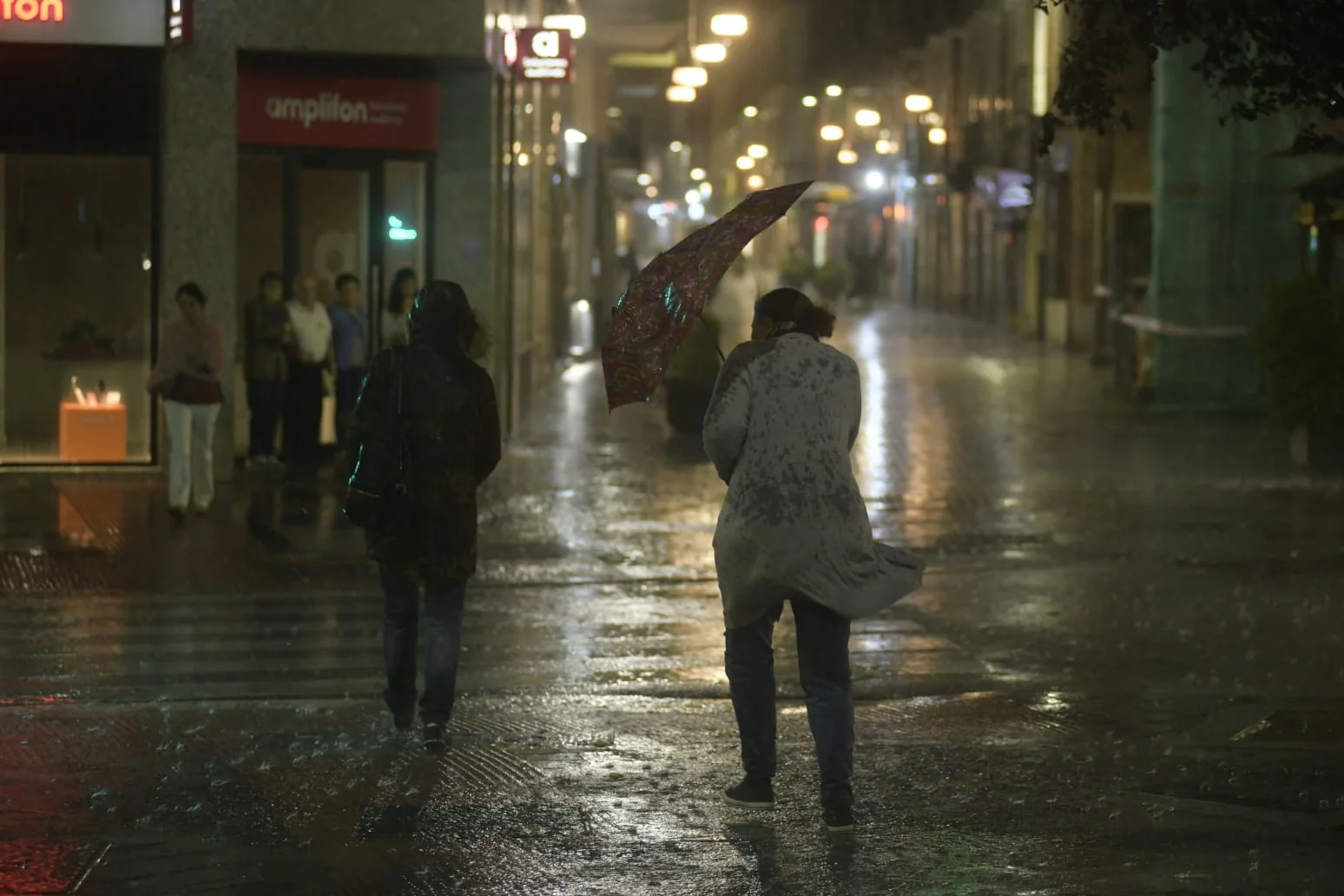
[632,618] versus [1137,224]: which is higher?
[1137,224]

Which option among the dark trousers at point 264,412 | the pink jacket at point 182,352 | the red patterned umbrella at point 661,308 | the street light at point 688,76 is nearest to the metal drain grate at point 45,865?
the red patterned umbrella at point 661,308

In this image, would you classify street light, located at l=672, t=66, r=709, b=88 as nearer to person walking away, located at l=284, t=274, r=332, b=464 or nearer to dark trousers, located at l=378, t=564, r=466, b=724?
person walking away, located at l=284, t=274, r=332, b=464

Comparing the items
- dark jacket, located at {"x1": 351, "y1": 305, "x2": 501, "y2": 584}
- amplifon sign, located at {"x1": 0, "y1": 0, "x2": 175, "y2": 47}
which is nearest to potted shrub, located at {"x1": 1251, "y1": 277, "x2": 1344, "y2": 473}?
amplifon sign, located at {"x1": 0, "y1": 0, "x2": 175, "y2": 47}

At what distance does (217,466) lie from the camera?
16.8m

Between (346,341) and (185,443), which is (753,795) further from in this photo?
(346,341)

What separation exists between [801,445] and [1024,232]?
39.6 meters

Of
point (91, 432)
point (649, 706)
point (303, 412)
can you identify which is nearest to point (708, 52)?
point (303, 412)

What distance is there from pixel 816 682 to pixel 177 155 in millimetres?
11275

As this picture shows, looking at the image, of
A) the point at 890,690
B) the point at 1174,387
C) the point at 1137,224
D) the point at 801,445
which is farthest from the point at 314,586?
the point at 1137,224

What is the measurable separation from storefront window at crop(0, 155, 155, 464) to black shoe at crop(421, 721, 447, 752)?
32.5 feet

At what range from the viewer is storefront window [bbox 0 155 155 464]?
55.5 feet

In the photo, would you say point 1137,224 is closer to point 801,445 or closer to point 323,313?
point 323,313

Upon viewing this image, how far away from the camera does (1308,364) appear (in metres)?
17.3

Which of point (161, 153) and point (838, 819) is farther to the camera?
point (161, 153)
